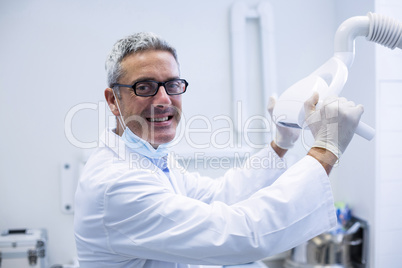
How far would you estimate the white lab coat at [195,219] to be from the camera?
2.58ft

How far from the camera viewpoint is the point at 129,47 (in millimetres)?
997

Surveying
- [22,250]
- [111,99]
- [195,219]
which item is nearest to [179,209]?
[195,219]

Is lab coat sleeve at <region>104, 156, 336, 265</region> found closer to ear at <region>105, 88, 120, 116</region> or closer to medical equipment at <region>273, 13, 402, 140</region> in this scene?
medical equipment at <region>273, 13, 402, 140</region>

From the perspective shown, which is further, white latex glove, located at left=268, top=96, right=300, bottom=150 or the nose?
white latex glove, located at left=268, top=96, right=300, bottom=150

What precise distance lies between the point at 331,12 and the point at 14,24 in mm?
1503

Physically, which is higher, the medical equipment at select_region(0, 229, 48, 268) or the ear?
the ear

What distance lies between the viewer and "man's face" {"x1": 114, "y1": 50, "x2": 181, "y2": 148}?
990mm

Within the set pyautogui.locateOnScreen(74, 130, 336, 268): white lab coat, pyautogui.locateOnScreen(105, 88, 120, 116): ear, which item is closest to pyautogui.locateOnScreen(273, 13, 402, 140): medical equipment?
pyautogui.locateOnScreen(74, 130, 336, 268): white lab coat

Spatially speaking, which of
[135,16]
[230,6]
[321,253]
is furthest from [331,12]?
[321,253]

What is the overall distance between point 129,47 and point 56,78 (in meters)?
0.76

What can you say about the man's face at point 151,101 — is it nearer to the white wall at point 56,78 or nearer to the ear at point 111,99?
the ear at point 111,99

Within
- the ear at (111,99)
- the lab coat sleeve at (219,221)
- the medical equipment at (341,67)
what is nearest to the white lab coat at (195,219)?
the lab coat sleeve at (219,221)

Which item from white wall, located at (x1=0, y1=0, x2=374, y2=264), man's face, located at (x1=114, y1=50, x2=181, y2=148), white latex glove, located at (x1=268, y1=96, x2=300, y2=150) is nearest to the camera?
→ man's face, located at (x1=114, y1=50, x2=181, y2=148)

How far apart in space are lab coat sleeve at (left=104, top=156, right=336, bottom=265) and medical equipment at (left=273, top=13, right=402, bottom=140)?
142 mm
